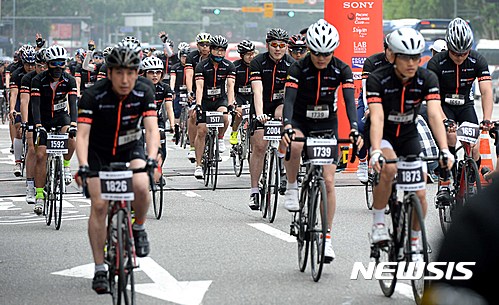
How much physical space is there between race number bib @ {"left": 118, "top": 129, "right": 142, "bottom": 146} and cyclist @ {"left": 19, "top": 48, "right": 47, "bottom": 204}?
5.75m

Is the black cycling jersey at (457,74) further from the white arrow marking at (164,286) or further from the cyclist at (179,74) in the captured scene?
the cyclist at (179,74)

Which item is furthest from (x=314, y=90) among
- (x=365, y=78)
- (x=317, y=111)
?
(x=365, y=78)

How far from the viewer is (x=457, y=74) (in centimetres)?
1125

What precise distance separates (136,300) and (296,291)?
3.83 ft

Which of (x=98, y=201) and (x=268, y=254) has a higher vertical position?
(x=98, y=201)

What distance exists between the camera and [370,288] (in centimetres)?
847

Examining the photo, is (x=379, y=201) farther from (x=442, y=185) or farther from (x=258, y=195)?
(x=258, y=195)

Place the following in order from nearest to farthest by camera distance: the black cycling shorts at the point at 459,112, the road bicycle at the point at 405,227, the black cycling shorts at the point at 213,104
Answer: the road bicycle at the point at 405,227 → the black cycling shorts at the point at 459,112 → the black cycling shorts at the point at 213,104

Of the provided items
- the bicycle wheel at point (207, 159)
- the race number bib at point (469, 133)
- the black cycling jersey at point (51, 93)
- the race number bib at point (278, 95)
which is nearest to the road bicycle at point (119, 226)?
the race number bib at point (469, 133)

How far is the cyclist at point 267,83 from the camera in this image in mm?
13270

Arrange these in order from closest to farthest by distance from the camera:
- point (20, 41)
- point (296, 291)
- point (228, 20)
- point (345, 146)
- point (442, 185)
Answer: point (296, 291), point (442, 185), point (345, 146), point (20, 41), point (228, 20)

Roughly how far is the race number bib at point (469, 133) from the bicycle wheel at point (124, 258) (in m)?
4.65

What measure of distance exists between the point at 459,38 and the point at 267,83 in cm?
325

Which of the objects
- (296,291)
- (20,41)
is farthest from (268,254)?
(20,41)
